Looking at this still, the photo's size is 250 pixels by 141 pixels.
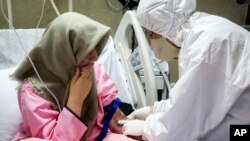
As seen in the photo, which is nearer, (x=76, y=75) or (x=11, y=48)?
(x=76, y=75)

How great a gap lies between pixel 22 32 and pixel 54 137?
40.7 inches

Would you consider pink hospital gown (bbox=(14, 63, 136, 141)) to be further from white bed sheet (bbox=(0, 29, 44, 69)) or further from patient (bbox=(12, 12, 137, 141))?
white bed sheet (bbox=(0, 29, 44, 69))

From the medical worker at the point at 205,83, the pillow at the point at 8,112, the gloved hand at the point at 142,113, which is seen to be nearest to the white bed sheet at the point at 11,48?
the pillow at the point at 8,112

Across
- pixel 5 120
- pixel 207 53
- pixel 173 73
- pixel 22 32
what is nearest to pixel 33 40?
pixel 22 32

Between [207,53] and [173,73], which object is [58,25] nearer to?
[207,53]

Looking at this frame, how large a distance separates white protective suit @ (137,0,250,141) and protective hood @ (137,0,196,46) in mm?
12

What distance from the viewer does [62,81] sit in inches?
59.5

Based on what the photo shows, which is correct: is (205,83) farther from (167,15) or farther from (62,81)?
(62,81)

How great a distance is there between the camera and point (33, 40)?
215 cm

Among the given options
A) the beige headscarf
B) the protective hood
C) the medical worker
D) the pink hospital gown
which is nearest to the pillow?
the pink hospital gown

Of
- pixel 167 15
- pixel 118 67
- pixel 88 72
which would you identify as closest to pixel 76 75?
pixel 88 72

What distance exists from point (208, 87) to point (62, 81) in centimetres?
69

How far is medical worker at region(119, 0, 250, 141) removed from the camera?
1323mm

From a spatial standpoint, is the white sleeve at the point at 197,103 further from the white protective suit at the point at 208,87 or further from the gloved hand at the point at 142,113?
the gloved hand at the point at 142,113
